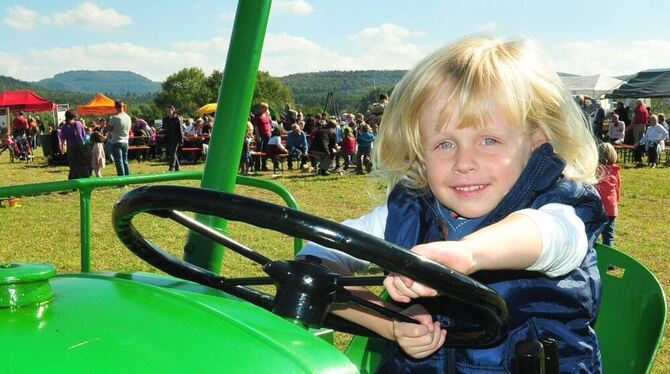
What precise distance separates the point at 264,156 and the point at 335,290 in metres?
13.7

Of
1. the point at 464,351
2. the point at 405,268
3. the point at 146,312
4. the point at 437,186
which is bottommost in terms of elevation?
the point at 464,351

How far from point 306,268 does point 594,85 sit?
83.1 feet

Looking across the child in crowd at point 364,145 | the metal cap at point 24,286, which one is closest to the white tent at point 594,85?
the child in crowd at point 364,145

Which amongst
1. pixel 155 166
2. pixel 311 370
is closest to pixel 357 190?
pixel 155 166

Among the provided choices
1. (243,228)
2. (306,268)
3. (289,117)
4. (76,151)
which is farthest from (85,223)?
(289,117)

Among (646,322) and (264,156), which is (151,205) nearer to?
(646,322)

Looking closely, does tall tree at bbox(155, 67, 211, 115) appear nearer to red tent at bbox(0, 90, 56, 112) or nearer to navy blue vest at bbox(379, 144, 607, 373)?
red tent at bbox(0, 90, 56, 112)

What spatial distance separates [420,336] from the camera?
1.52 meters

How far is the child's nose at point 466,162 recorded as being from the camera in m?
1.53

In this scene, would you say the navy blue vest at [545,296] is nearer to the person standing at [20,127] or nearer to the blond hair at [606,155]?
the blond hair at [606,155]

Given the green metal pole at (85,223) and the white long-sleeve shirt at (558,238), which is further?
the green metal pole at (85,223)

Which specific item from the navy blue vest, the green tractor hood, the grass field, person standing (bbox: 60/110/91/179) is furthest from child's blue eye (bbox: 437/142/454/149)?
person standing (bbox: 60/110/91/179)

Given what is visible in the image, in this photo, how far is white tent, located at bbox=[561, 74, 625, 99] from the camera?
2441 cm

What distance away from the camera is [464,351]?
158cm
